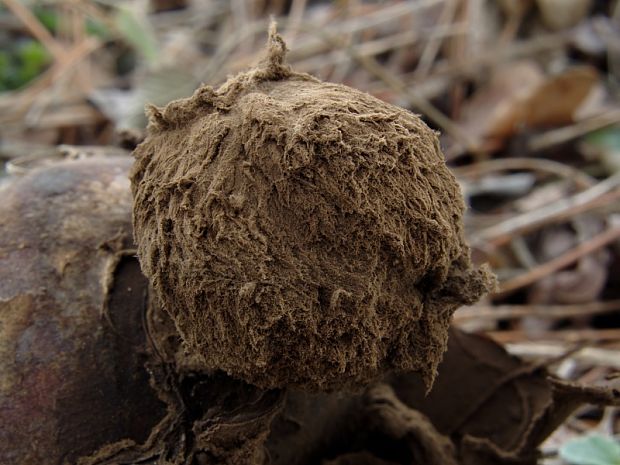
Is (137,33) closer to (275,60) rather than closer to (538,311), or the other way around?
(538,311)

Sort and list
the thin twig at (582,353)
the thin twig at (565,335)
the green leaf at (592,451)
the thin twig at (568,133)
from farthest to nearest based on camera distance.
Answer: the thin twig at (568,133)
the thin twig at (565,335)
the thin twig at (582,353)
the green leaf at (592,451)

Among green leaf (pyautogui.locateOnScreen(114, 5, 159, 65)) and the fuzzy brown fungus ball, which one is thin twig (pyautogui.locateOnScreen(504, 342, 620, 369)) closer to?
the fuzzy brown fungus ball

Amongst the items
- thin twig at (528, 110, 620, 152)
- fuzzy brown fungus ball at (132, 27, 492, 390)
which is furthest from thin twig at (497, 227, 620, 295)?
fuzzy brown fungus ball at (132, 27, 492, 390)

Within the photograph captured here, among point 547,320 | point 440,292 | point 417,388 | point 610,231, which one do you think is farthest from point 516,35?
point 440,292

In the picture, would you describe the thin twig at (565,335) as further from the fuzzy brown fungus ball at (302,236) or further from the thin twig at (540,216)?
the fuzzy brown fungus ball at (302,236)

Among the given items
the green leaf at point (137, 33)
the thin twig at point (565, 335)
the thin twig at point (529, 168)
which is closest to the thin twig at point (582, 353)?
the thin twig at point (565, 335)

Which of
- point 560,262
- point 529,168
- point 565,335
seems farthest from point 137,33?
point 565,335
